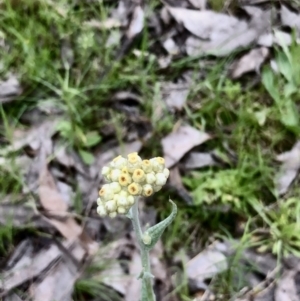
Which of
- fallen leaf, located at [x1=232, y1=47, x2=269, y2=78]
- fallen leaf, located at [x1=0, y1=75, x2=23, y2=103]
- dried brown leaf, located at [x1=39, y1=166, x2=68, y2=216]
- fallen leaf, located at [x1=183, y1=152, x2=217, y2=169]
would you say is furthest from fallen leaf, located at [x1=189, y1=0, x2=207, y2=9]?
dried brown leaf, located at [x1=39, y1=166, x2=68, y2=216]

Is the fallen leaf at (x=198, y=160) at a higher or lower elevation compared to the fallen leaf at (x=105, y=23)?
lower

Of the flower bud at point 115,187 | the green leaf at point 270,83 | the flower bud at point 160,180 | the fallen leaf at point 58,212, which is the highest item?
the flower bud at point 160,180

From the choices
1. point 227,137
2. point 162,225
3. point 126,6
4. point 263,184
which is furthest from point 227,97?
point 162,225

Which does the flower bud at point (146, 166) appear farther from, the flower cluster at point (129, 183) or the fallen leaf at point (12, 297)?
the fallen leaf at point (12, 297)

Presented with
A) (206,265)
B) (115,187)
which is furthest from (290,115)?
(115,187)

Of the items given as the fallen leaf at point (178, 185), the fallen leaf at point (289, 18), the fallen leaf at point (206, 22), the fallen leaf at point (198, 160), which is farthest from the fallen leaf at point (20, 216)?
the fallen leaf at point (289, 18)

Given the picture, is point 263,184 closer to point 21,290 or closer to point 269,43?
point 269,43
